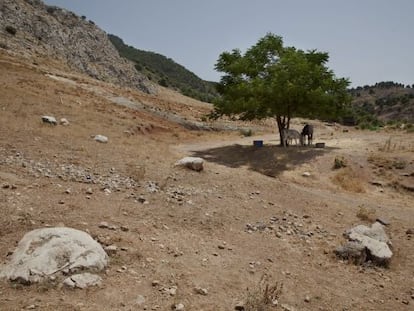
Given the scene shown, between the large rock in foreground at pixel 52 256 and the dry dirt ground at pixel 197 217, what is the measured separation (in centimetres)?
24

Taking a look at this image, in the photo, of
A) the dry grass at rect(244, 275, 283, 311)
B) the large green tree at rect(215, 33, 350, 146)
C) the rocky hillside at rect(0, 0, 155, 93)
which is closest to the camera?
the dry grass at rect(244, 275, 283, 311)

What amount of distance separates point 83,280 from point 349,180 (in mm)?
13337

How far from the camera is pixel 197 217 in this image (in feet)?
32.0

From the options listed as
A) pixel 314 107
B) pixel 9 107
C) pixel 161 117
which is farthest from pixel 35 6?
pixel 314 107

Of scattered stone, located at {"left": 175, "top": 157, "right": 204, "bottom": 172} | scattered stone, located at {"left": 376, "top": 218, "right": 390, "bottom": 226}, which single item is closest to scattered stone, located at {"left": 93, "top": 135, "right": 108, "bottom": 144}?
scattered stone, located at {"left": 175, "top": 157, "right": 204, "bottom": 172}

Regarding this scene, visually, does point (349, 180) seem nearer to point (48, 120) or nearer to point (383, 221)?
point (383, 221)

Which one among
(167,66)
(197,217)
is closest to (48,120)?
(197,217)

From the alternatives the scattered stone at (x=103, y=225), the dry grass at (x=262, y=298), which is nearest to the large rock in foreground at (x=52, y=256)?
the scattered stone at (x=103, y=225)

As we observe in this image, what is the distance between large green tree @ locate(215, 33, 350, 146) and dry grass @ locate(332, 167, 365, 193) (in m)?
5.76

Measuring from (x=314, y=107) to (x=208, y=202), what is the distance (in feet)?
44.0

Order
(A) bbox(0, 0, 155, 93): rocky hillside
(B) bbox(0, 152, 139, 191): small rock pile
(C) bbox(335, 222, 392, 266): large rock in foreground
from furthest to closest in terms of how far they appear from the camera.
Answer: (A) bbox(0, 0, 155, 93): rocky hillside, (B) bbox(0, 152, 139, 191): small rock pile, (C) bbox(335, 222, 392, 266): large rock in foreground

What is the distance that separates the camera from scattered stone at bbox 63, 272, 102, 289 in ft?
19.0

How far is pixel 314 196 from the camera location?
13.7 metres

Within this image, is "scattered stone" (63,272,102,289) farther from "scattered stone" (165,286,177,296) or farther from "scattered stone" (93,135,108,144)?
"scattered stone" (93,135,108,144)
